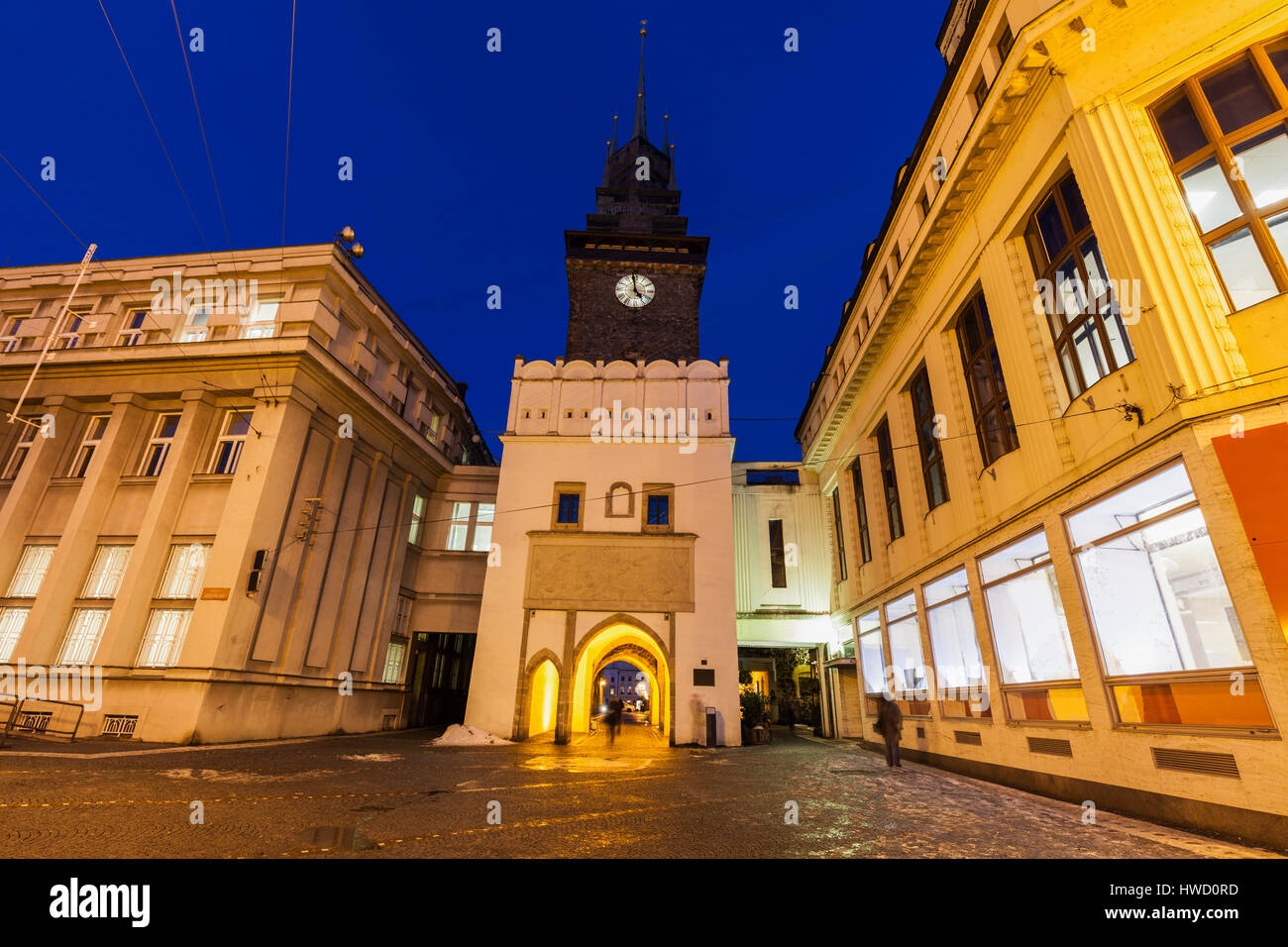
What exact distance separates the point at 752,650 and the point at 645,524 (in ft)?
41.3

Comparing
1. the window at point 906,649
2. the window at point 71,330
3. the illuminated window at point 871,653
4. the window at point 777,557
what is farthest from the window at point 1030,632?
the window at point 71,330

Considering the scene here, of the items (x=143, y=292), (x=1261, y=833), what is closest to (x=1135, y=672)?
(x=1261, y=833)

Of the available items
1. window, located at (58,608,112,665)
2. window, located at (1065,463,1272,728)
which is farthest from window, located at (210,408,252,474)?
window, located at (1065,463,1272,728)

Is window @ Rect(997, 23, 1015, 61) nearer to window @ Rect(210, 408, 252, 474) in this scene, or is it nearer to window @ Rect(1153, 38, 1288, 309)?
window @ Rect(1153, 38, 1288, 309)

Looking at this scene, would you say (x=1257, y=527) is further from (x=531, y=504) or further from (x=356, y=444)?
(x=356, y=444)

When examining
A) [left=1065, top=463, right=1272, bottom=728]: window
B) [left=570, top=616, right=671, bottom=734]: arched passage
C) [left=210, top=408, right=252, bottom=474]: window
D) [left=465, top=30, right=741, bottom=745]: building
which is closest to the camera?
[left=1065, top=463, right=1272, bottom=728]: window

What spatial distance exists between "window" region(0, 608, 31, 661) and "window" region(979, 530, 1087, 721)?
24908 millimetres

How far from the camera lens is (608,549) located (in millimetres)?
19641

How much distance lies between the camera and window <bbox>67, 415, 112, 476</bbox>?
1820cm

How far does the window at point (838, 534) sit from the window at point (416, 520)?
17541 mm

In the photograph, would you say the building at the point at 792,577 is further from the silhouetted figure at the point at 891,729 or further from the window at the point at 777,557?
the silhouetted figure at the point at 891,729

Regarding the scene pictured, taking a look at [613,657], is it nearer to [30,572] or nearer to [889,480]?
[889,480]

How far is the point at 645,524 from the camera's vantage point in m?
20.1

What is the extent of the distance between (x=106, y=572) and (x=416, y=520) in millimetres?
9754
